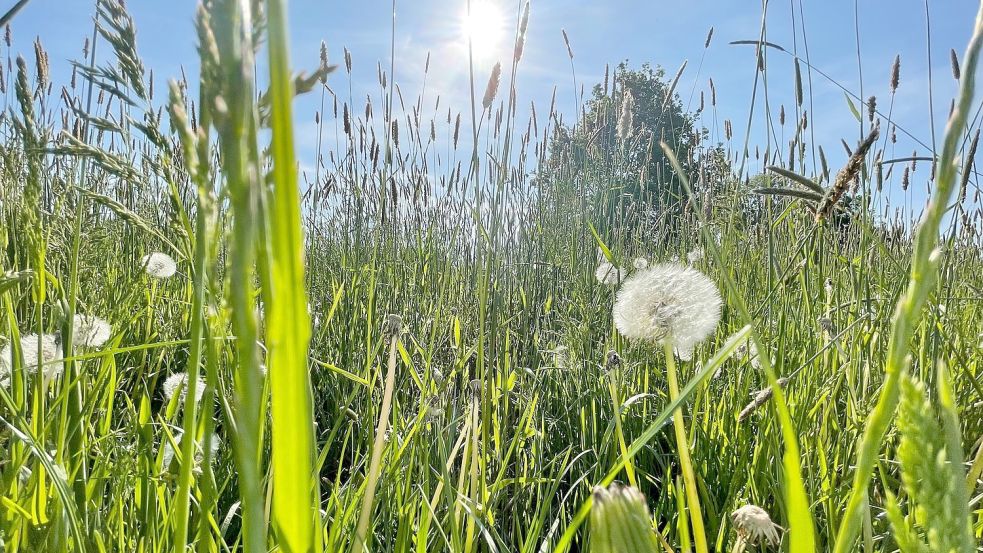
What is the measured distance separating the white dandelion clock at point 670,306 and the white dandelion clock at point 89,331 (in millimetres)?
961

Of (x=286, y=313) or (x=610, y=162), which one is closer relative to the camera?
(x=286, y=313)

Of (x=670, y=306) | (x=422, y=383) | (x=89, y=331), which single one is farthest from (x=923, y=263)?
(x=89, y=331)

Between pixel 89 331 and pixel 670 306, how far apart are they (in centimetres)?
107

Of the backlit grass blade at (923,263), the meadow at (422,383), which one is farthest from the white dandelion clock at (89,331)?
the backlit grass blade at (923,263)

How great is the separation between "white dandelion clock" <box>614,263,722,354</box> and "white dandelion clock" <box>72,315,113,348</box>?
96cm

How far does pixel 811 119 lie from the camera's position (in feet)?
6.40

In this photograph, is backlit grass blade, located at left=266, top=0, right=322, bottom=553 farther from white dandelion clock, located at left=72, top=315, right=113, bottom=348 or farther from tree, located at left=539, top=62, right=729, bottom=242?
tree, located at left=539, top=62, right=729, bottom=242

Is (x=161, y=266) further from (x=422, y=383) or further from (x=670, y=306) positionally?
(x=670, y=306)

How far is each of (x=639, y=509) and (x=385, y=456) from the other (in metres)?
0.67

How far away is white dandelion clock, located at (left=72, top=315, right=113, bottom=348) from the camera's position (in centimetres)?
121

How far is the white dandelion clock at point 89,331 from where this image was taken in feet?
3.97

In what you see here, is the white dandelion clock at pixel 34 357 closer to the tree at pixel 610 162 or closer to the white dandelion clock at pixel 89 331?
the white dandelion clock at pixel 89 331

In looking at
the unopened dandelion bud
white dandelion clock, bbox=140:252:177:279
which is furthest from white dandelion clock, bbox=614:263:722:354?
white dandelion clock, bbox=140:252:177:279

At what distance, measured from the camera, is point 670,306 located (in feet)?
2.89
